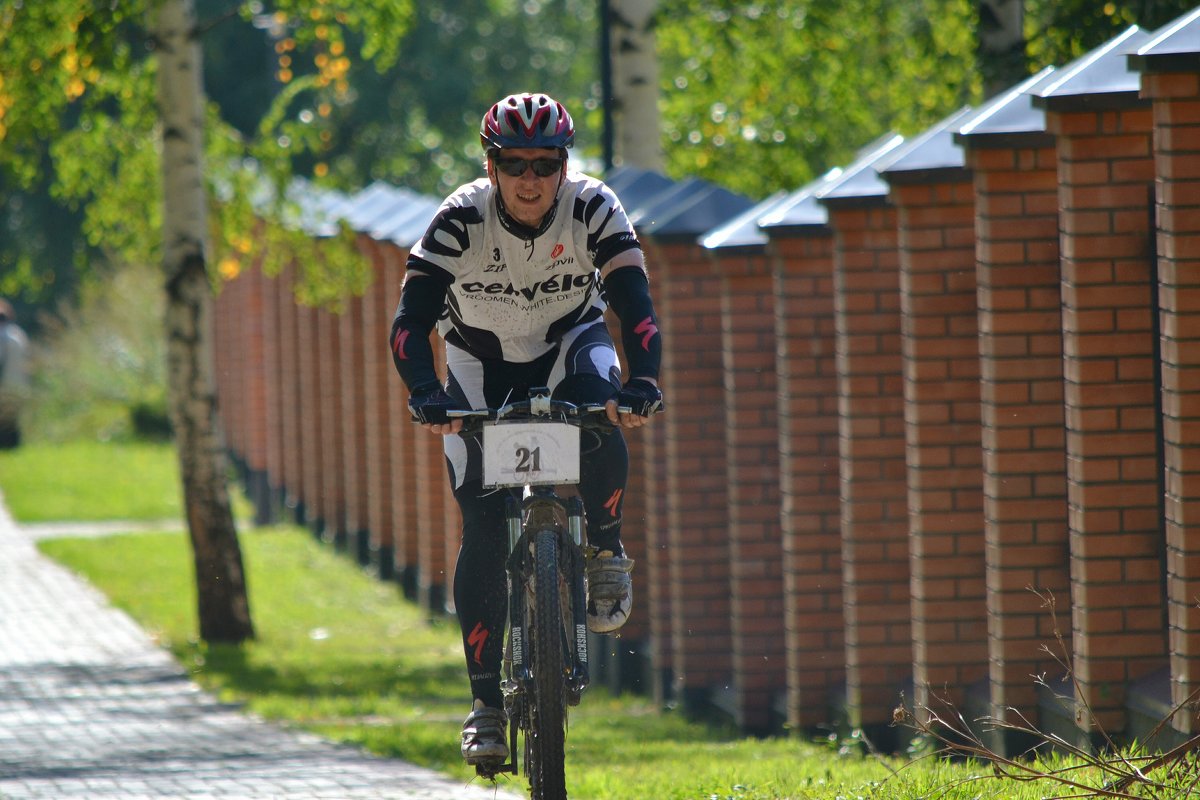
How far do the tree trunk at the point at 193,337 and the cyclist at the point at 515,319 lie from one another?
7915 millimetres

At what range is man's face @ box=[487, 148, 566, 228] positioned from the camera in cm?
597

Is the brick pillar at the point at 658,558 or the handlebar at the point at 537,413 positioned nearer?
the handlebar at the point at 537,413

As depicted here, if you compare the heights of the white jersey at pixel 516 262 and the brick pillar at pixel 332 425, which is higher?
the white jersey at pixel 516 262

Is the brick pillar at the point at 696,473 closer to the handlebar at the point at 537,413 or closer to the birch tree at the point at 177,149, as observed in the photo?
the birch tree at the point at 177,149

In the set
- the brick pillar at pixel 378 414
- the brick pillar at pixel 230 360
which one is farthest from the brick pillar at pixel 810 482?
the brick pillar at pixel 230 360

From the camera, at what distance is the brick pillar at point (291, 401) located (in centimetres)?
2284

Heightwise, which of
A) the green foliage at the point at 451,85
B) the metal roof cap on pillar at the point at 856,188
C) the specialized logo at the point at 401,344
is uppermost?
the green foliage at the point at 451,85

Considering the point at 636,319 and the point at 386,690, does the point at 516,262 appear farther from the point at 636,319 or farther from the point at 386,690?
the point at 386,690

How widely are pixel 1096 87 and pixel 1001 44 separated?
5.53 m

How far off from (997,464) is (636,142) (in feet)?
29.5

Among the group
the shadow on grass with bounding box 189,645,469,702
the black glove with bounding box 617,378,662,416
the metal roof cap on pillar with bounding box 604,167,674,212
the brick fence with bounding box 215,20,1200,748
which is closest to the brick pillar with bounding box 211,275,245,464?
the shadow on grass with bounding box 189,645,469,702

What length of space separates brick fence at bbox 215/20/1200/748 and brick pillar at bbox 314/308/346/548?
8.21m

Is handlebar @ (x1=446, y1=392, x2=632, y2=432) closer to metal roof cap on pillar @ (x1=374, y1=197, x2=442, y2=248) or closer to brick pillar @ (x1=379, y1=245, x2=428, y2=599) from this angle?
metal roof cap on pillar @ (x1=374, y1=197, x2=442, y2=248)

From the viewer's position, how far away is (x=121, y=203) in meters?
15.8
